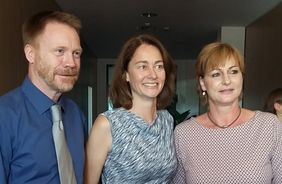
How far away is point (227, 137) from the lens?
65.8 inches

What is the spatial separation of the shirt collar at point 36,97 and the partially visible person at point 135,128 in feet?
1.11

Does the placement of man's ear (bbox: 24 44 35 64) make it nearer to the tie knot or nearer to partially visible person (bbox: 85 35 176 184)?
the tie knot

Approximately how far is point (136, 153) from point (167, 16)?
403 centimetres

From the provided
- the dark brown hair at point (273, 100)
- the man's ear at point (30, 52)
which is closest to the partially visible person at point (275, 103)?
the dark brown hair at point (273, 100)

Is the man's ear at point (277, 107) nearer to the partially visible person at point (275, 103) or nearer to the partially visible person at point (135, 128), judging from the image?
the partially visible person at point (275, 103)

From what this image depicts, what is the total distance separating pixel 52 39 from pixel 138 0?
134 inches

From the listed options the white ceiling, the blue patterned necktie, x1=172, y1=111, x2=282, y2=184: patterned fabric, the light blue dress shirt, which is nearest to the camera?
the light blue dress shirt

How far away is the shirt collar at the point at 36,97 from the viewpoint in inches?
52.2

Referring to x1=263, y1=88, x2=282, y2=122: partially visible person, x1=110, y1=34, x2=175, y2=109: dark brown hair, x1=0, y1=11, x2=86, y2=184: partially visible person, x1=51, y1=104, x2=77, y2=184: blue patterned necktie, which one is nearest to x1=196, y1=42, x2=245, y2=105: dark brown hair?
x1=110, y1=34, x2=175, y2=109: dark brown hair

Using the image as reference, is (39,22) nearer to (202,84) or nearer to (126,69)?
(126,69)

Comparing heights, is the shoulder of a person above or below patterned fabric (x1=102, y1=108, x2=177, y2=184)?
above

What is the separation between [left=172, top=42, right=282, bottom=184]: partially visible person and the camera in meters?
1.59

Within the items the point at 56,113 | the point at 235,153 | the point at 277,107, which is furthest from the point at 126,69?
the point at 277,107

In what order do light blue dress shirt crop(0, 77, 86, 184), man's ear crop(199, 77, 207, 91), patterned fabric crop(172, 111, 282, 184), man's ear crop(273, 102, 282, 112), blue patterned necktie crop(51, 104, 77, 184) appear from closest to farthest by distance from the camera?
light blue dress shirt crop(0, 77, 86, 184) < blue patterned necktie crop(51, 104, 77, 184) < patterned fabric crop(172, 111, 282, 184) < man's ear crop(199, 77, 207, 91) < man's ear crop(273, 102, 282, 112)
